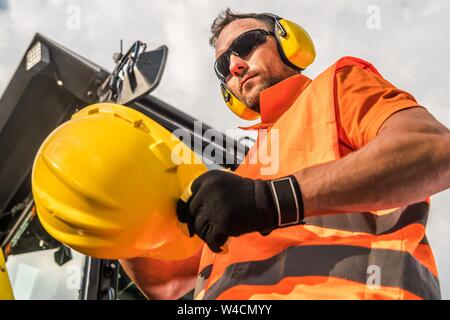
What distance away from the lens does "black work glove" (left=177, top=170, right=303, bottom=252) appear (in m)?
1.25

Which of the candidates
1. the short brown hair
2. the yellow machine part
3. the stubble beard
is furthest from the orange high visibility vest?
the short brown hair

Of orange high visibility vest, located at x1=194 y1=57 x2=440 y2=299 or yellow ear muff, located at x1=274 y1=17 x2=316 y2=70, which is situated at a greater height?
yellow ear muff, located at x1=274 y1=17 x2=316 y2=70

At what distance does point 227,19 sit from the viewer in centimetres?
272

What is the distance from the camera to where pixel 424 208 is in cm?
157

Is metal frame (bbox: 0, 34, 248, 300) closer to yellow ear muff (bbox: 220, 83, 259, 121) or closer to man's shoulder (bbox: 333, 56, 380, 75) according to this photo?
yellow ear muff (bbox: 220, 83, 259, 121)

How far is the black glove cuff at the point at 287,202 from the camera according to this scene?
50.5 inches

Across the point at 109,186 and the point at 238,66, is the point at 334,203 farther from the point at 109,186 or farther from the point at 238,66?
the point at 238,66

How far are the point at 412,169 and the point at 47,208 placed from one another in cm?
91

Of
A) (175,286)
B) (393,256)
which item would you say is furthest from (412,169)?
(175,286)

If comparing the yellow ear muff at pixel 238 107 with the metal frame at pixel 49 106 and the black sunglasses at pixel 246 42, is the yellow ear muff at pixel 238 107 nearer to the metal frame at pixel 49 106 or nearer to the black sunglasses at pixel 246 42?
the black sunglasses at pixel 246 42

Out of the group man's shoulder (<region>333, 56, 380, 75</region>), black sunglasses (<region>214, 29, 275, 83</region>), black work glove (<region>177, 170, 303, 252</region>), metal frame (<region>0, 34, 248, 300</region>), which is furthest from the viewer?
metal frame (<region>0, 34, 248, 300</region>)

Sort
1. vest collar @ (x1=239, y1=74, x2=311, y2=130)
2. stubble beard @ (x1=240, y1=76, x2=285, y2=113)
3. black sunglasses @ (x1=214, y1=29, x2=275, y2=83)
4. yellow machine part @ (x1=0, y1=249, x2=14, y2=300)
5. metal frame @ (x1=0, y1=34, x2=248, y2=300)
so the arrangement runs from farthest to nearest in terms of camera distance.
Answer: metal frame @ (x1=0, y1=34, x2=248, y2=300) → black sunglasses @ (x1=214, y1=29, x2=275, y2=83) → stubble beard @ (x1=240, y1=76, x2=285, y2=113) → vest collar @ (x1=239, y1=74, x2=311, y2=130) → yellow machine part @ (x1=0, y1=249, x2=14, y2=300)

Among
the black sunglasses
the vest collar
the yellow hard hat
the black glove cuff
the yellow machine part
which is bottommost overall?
the yellow machine part

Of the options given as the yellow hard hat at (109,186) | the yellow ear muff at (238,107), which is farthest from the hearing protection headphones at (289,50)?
the yellow hard hat at (109,186)
